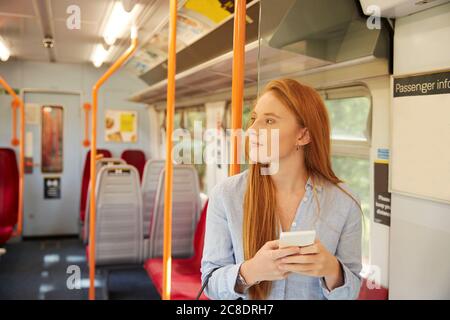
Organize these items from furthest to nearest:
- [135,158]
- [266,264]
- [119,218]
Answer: [119,218], [135,158], [266,264]

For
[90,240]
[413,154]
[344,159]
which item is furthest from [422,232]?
[90,240]

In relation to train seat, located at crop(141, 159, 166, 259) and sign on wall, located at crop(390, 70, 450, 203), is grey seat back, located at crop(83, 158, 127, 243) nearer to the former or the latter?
train seat, located at crop(141, 159, 166, 259)

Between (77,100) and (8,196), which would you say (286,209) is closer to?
(77,100)

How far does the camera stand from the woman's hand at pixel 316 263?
1.15 meters

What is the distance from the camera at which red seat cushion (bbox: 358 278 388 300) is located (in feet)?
5.30

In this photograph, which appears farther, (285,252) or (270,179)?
(270,179)

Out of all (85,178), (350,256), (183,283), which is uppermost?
(85,178)

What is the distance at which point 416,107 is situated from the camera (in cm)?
151

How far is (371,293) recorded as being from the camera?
1634 mm

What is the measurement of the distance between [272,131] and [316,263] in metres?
0.41

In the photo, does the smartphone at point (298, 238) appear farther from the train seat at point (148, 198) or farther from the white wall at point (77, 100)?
the train seat at point (148, 198)

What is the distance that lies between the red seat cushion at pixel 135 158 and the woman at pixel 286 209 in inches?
19.0

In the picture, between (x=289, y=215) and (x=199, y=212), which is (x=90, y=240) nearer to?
(x=199, y=212)

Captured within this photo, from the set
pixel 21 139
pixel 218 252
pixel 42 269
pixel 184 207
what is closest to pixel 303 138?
pixel 218 252
